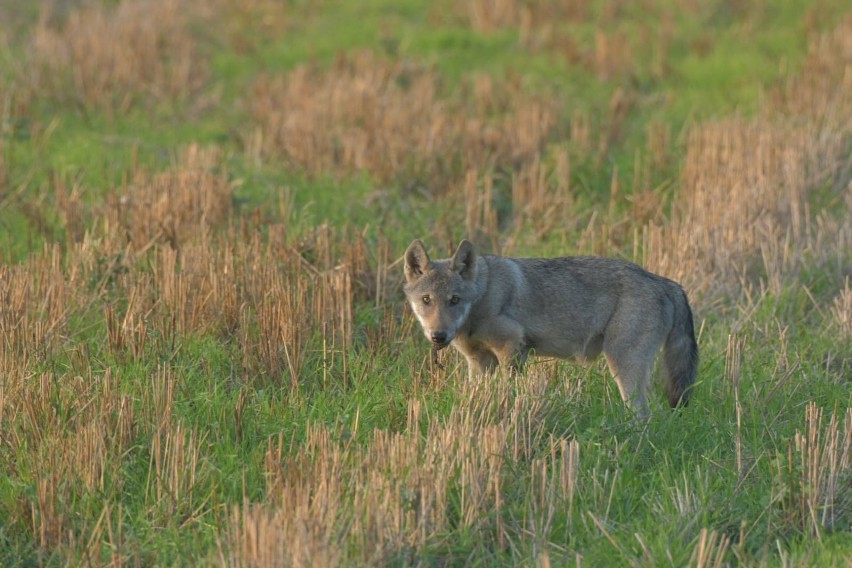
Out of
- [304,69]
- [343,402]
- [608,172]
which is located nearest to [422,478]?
[343,402]

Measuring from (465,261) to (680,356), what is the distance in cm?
154

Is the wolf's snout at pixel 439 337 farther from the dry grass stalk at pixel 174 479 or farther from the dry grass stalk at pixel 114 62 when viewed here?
the dry grass stalk at pixel 114 62

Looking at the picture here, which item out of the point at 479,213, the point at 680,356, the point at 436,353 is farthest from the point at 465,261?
the point at 479,213

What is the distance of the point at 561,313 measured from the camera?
27.1 feet

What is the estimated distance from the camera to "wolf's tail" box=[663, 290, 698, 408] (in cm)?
791

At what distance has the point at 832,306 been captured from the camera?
9906 millimetres

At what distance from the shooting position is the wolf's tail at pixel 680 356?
791 cm

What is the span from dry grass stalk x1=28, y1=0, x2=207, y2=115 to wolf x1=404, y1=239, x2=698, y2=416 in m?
8.77

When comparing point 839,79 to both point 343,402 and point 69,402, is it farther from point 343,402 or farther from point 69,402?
point 69,402

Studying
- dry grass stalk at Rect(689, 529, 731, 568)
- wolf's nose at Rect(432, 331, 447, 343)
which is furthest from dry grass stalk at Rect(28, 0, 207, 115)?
dry grass stalk at Rect(689, 529, 731, 568)

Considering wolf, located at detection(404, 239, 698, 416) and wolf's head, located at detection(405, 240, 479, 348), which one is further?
wolf, located at detection(404, 239, 698, 416)

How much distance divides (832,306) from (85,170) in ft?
25.7

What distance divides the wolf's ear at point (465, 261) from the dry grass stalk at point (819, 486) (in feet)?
8.44

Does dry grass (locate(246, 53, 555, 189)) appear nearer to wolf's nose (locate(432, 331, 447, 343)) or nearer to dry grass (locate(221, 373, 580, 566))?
wolf's nose (locate(432, 331, 447, 343))
